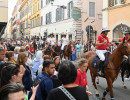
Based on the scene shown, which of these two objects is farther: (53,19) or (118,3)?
(53,19)

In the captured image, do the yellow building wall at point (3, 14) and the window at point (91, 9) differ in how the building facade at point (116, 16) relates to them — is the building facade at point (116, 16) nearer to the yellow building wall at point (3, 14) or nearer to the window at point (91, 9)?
the window at point (91, 9)

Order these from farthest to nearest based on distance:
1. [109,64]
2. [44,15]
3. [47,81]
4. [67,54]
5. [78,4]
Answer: [44,15], [78,4], [67,54], [109,64], [47,81]

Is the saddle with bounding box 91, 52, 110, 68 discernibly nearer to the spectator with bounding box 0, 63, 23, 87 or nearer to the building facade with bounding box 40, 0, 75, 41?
the spectator with bounding box 0, 63, 23, 87

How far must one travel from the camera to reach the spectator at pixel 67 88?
2229 millimetres

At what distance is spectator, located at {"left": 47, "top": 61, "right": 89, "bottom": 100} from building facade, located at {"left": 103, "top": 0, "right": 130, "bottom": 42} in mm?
14947

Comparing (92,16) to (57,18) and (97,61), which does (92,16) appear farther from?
(97,61)

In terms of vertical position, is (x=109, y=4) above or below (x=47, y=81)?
above

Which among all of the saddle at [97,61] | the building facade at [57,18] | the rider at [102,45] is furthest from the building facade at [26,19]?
the rider at [102,45]

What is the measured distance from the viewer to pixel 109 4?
18.5 m

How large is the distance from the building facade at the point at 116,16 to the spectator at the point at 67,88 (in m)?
14.9

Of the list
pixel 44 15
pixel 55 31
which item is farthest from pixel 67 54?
pixel 44 15

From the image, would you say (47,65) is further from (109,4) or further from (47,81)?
(109,4)

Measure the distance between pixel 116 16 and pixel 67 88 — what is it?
16.8 m

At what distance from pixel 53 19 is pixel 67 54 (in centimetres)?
1788
